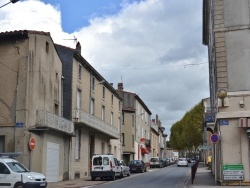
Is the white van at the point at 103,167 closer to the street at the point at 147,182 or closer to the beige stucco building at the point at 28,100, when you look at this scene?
the street at the point at 147,182

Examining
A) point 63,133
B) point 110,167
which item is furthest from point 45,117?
point 110,167

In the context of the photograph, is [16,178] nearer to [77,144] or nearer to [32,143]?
[32,143]

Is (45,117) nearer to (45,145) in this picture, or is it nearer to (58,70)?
(45,145)

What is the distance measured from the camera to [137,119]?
61062 mm

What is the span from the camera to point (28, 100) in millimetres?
24562

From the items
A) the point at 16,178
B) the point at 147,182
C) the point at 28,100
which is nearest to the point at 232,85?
the point at 147,182

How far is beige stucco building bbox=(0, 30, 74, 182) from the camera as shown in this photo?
24.2 meters

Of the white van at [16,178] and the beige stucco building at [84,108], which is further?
the beige stucco building at [84,108]

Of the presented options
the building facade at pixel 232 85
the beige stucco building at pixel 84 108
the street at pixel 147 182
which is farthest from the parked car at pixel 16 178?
the beige stucco building at pixel 84 108

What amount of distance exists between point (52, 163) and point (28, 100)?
16.4 ft

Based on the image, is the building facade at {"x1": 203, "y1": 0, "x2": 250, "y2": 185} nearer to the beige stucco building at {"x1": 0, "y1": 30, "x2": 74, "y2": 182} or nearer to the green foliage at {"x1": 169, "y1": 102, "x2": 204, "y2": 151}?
the beige stucco building at {"x1": 0, "y1": 30, "x2": 74, "y2": 182}

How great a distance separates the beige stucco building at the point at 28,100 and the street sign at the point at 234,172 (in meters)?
10.9

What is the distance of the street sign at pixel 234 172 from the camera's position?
21.3 m

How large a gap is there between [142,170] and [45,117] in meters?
20.0
